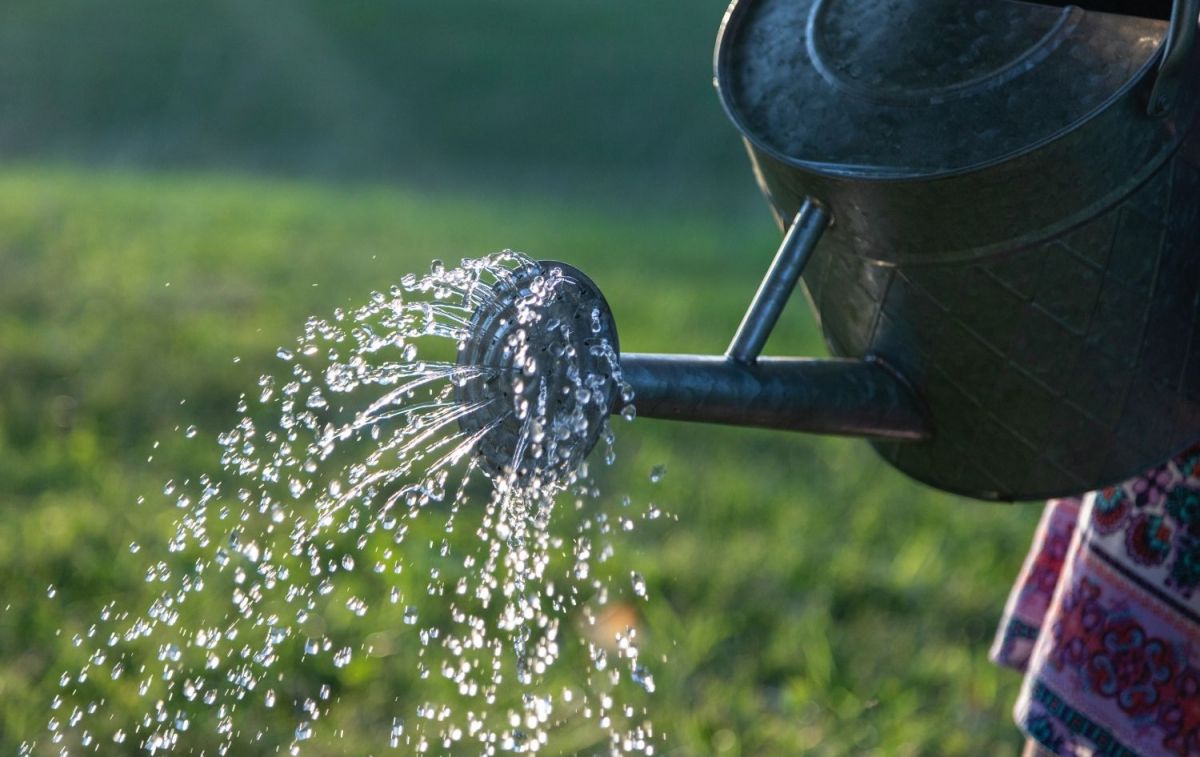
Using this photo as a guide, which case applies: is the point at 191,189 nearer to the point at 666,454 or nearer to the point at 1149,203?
the point at 666,454

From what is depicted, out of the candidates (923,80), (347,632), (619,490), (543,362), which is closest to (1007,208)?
(923,80)

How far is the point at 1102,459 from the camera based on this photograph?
1.52 m

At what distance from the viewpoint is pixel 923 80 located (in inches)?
59.4

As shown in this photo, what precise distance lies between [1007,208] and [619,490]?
2.47 metres

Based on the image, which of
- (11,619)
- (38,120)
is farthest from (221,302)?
(38,120)

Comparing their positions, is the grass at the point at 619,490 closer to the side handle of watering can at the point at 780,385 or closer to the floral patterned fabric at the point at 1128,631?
the floral patterned fabric at the point at 1128,631

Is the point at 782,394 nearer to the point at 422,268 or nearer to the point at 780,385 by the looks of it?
the point at 780,385

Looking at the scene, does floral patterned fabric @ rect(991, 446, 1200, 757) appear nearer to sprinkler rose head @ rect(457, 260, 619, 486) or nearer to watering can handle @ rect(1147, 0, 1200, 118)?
watering can handle @ rect(1147, 0, 1200, 118)

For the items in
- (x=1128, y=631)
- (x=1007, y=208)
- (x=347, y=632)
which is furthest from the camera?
(x=347, y=632)

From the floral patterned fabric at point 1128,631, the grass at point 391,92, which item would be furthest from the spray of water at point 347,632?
the grass at point 391,92

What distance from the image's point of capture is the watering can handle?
132cm

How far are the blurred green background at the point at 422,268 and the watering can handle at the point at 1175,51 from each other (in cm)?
152

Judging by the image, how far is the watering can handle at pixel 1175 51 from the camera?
1.32 m

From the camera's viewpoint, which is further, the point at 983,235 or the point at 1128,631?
the point at 1128,631
